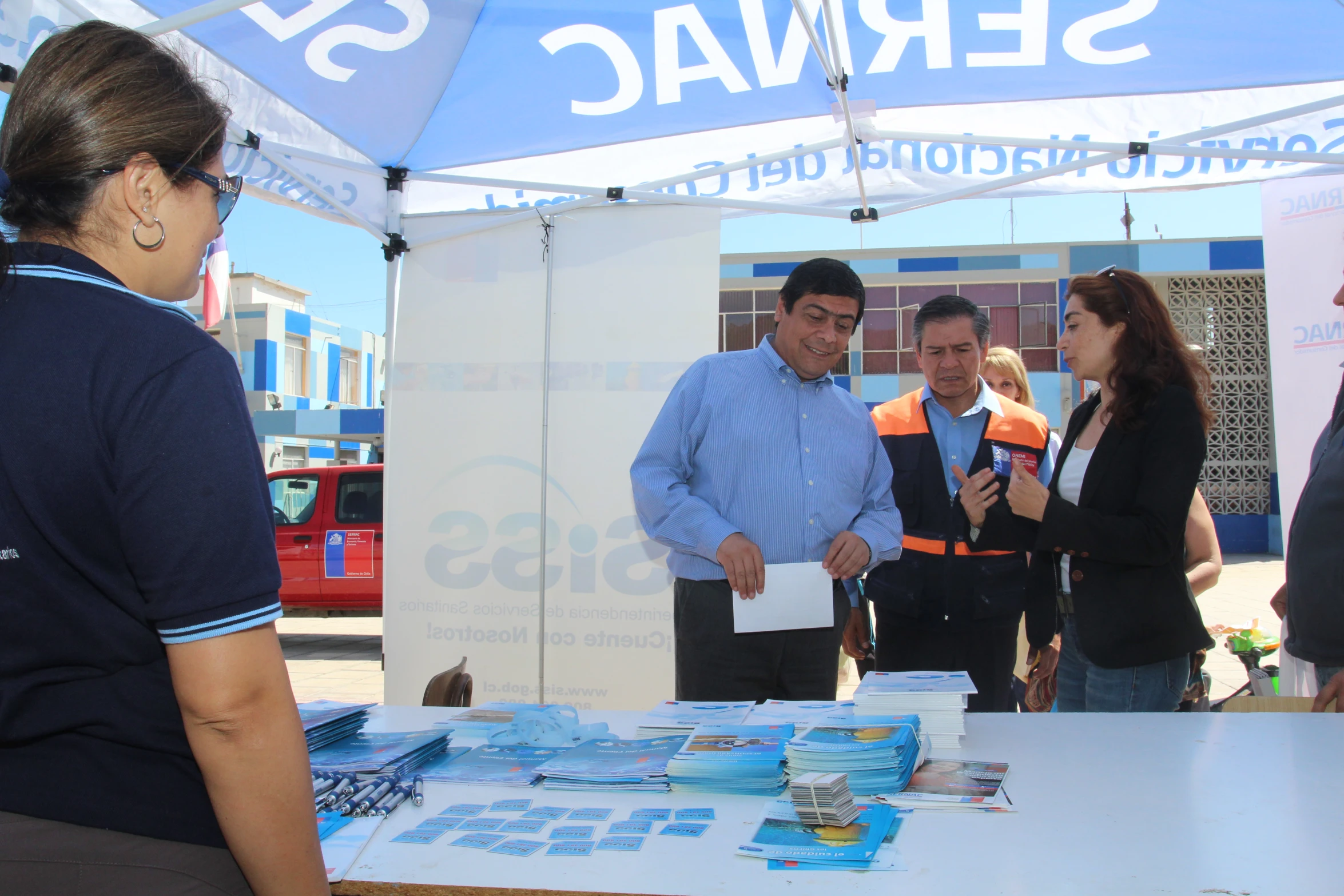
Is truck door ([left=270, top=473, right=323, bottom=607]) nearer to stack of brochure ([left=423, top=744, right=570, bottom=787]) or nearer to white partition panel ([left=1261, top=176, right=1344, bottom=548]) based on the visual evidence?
stack of brochure ([left=423, top=744, right=570, bottom=787])

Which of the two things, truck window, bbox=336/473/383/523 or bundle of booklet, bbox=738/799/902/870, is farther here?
truck window, bbox=336/473/383/523

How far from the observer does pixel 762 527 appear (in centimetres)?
255

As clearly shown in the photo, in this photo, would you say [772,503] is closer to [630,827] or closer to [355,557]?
[630,827]

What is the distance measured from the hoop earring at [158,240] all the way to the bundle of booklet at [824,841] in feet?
3.36

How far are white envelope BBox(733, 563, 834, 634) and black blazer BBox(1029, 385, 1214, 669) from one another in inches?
22.6

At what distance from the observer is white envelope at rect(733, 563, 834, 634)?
2371 mm

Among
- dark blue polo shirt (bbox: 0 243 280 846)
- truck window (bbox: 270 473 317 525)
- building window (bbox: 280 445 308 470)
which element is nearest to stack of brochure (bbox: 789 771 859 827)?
dark blue polo shirt (bbox: 0 243 280 846)

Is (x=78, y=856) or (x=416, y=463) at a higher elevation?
(x=416, y=463)

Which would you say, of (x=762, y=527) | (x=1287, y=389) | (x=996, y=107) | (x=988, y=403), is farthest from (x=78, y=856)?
(x=1287, y=389)

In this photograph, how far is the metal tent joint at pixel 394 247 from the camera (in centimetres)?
412

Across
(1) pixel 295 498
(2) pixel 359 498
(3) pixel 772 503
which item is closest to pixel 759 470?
(3) pixel 772 503

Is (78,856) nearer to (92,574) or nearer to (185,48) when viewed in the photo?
(92,574)

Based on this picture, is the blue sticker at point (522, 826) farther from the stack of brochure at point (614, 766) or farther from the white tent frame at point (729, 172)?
the white tent frame at point (729, 172)

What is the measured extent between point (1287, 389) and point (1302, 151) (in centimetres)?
134
